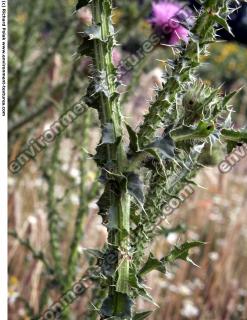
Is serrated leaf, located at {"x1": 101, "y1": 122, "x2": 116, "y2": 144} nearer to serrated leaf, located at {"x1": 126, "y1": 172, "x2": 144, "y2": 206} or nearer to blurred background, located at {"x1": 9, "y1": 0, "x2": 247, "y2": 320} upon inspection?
serrated leaf, located at {"x1": 126, "y1": 172, "x2": 144, "y2": 206}

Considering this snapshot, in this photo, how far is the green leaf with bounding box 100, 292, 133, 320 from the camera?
910 millimetres

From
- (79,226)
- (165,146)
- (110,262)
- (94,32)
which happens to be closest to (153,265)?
(110,262)

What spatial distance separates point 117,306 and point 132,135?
0.28 metres

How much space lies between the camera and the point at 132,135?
870mm

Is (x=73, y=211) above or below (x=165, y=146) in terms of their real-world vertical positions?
above

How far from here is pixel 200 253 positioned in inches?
152

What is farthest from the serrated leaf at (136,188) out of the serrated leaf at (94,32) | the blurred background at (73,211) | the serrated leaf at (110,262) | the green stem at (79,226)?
the blurred background at (73,211)

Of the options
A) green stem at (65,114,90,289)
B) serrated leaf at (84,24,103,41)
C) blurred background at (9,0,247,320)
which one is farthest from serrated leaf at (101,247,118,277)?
blurred background at (9,0,247,320)

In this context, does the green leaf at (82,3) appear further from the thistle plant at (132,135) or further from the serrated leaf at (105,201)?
the serrated leaf at (105,201)

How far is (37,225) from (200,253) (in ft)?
4.35

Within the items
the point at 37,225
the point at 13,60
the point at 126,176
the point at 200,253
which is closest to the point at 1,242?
the point at 126,176

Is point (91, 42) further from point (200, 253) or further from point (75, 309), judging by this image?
point (200, 253)

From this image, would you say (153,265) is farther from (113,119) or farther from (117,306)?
(113,119)

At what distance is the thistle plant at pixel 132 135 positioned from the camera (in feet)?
2.93
